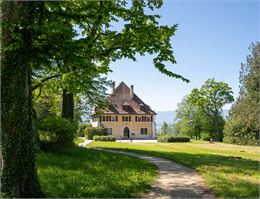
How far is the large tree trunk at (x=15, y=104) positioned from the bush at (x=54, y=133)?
8.45 meters

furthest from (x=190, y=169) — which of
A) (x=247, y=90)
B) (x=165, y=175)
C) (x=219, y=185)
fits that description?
(x=247, y=90)

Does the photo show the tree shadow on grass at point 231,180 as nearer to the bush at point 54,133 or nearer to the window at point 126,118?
the bush at point 54,133

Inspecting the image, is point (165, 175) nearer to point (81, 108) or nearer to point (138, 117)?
point (81, 108)

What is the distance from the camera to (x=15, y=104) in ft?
27.1

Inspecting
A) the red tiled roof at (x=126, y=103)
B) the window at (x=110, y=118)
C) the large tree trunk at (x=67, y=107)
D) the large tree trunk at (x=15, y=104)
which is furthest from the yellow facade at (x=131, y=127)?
the large tree trunk at (x=15, y=104)

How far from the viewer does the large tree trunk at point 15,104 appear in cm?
823

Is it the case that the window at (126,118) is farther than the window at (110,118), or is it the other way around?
the window at (126,118)

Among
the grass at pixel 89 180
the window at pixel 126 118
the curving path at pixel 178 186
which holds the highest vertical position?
the window at pixel 126 118

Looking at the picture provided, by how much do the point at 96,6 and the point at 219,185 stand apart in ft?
24.9

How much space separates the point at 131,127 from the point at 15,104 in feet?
194

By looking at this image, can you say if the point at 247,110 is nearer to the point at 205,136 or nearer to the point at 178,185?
the point at 205,136

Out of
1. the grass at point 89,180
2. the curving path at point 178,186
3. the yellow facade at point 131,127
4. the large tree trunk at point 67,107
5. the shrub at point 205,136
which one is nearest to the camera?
the grass at point 89,180

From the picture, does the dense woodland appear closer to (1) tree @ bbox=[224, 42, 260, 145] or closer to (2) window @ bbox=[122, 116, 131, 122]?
(1) tree @ bbox=[224, 42, 260, 145]

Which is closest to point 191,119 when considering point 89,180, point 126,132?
point 126,132
